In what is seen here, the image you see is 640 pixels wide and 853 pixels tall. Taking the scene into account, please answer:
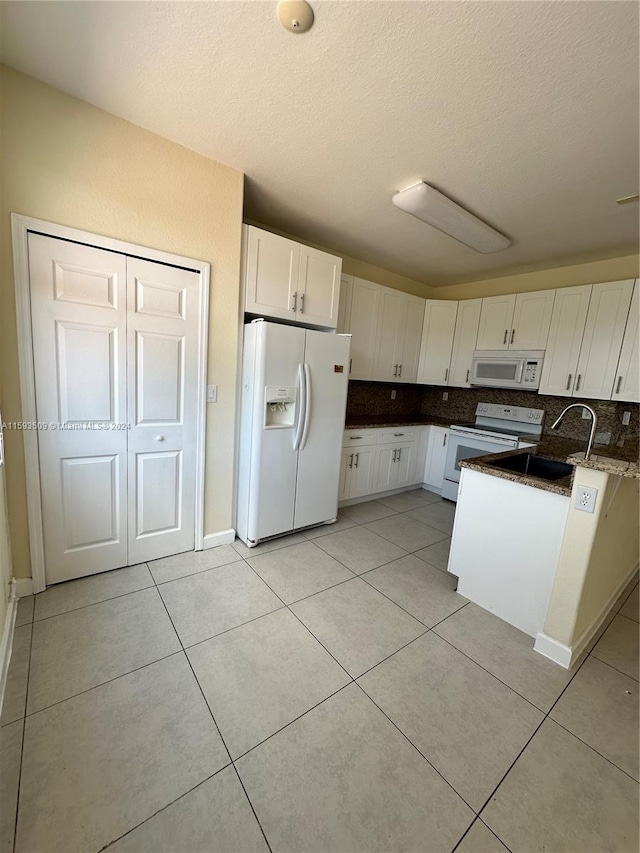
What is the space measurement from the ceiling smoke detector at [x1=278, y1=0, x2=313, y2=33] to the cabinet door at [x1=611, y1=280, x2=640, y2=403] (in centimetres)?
315

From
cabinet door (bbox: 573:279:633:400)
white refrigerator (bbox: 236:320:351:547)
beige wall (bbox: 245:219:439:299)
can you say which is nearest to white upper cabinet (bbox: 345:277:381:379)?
beige wall (bbox: 245:219:439:299)

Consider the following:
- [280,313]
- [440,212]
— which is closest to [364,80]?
[440,212]

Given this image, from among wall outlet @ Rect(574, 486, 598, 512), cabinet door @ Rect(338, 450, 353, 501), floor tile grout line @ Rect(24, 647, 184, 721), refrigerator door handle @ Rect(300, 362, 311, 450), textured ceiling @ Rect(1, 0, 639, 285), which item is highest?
textured ceiling @ Rect(1, 0, 639, 285)

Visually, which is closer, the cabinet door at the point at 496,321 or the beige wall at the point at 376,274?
the beige wall at the point at 376,274

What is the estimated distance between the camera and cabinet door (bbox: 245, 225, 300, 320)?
237 cm

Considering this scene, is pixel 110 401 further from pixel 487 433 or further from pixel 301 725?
pixel 487 433

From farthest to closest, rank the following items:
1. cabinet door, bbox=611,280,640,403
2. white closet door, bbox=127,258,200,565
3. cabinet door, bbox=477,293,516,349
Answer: cabinet door, bbox=477,293,516,349, cabinet door, bbox=611,280,640,403, white closet door, bbox=127,258,200,565

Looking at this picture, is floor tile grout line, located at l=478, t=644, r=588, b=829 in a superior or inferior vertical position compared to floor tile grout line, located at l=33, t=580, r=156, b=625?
inferior

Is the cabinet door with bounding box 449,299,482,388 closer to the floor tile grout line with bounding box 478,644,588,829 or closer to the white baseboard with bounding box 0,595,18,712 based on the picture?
the floor tile grout line with bounding box 478,644,588,829

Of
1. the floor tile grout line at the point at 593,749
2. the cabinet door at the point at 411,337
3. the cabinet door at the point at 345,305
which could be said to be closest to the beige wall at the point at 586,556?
the floor tile grout line at the point at 593,749

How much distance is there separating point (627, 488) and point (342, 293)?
2.65 meters

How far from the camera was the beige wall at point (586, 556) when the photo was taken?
5.29 ft

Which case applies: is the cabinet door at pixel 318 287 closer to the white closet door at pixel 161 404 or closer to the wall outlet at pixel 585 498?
the white closet door at pixel 161 404

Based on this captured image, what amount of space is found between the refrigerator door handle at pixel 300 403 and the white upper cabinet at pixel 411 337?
1893 millimetres
